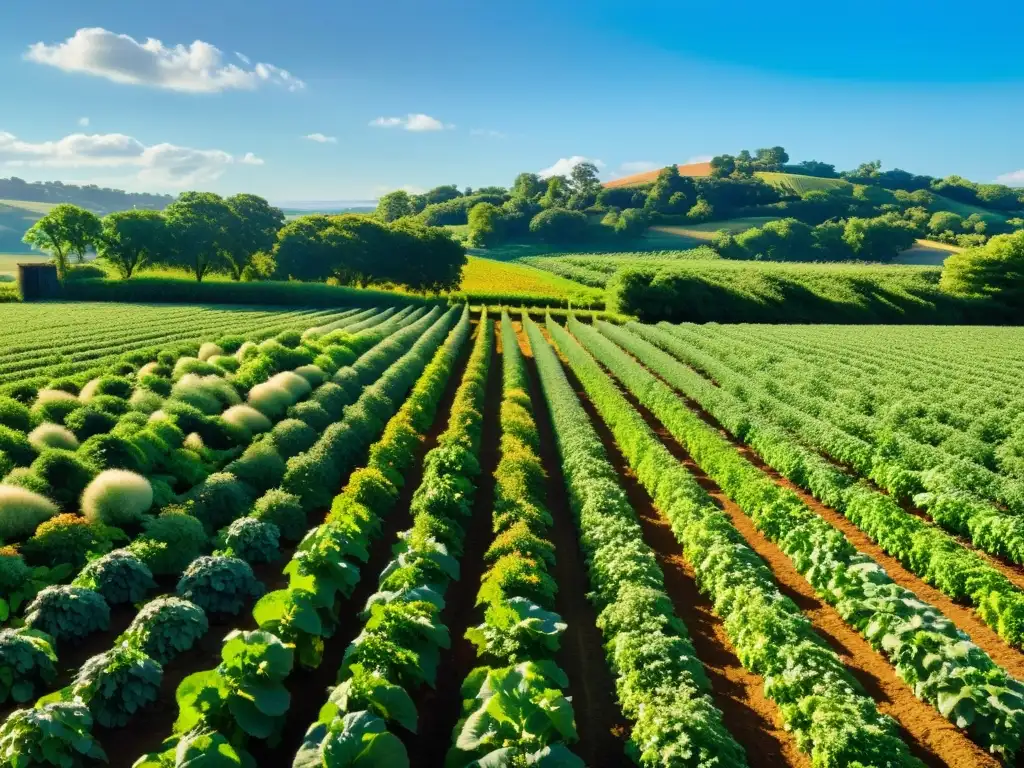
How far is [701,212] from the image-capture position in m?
121

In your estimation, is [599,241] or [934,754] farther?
[599,241]

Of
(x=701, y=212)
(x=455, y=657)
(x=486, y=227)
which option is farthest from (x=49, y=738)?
(x=701, y=212)

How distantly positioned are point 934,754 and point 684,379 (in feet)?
72.3

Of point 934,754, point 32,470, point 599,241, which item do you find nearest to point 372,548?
point 32,470

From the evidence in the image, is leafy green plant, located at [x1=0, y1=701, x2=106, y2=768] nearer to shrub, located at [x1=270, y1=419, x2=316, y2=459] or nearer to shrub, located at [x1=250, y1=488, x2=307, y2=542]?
shrub, located at [x1=250, y1=488, x2=307, y2=542]

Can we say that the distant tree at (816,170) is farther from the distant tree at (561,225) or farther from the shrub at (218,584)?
the shrub at (218,584)

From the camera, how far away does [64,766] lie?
644 cm

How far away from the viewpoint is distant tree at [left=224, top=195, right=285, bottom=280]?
7144 centimetres

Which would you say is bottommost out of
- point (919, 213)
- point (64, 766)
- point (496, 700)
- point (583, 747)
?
point (583, 747)

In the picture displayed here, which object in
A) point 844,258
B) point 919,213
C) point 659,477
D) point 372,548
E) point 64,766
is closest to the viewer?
point 64,766

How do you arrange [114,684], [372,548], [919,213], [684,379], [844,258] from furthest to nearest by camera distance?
[919,213]
[844,258]
[684,379]
[372,548]
[114,684]

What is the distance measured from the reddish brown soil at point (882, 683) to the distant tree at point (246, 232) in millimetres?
71367

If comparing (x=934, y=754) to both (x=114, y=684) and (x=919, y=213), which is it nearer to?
(x=114, y=684)

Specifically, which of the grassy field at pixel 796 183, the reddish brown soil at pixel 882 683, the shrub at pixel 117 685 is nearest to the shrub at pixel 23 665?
the shrub at pixel 117 685
